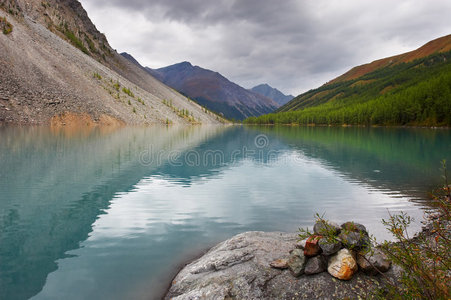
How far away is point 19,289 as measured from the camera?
805 cm

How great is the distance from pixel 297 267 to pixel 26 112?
9731 centimetres

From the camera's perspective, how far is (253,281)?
745 centimetres

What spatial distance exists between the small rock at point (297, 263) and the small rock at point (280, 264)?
0.14 m

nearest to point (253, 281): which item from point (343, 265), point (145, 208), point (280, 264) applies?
point (280, 264)

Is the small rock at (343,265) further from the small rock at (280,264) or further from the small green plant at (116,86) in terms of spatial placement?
the small green plant at (116,86)

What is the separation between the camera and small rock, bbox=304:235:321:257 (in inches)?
301

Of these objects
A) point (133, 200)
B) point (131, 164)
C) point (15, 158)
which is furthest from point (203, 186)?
point (15, 158)

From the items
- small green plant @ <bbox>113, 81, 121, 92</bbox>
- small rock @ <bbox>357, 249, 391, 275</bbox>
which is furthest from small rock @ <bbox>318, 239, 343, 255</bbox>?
small green plant @ <bbox>113, 81, 121, 92</bbox>

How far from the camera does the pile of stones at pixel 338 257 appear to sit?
713cm

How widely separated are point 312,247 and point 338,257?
2.38 feet

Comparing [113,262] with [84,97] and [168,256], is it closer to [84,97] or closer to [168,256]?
[168,256]

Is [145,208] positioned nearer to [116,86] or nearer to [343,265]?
[343,265]

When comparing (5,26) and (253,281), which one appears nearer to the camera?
(253,281)

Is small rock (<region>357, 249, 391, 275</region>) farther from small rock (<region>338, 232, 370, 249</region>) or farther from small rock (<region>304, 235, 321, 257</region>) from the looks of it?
small rock (<region>304, 235, 321, 257</region>)
